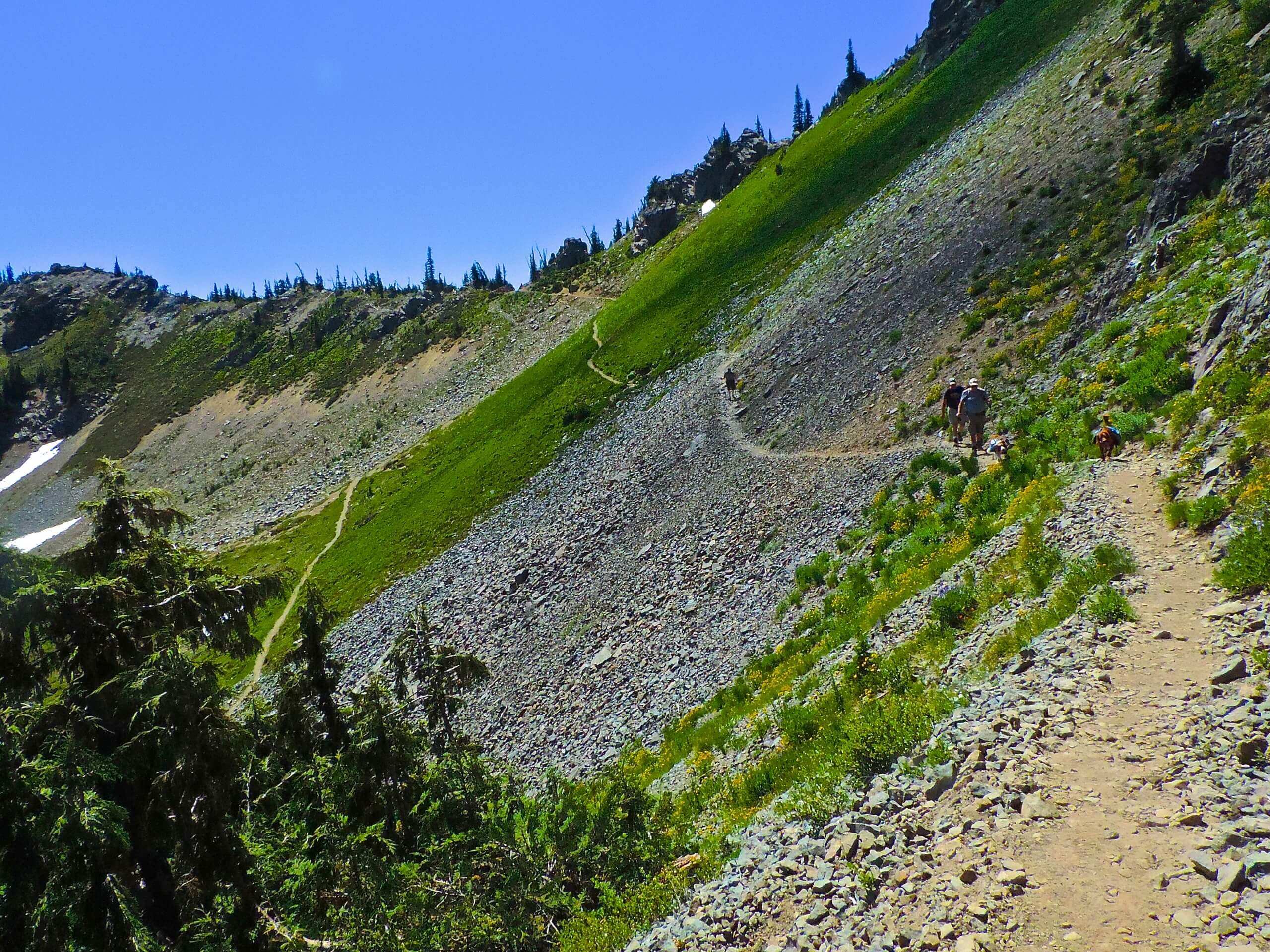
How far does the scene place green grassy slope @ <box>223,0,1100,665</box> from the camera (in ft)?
182

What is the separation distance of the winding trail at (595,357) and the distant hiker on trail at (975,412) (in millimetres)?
38541

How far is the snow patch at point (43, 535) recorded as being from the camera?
105 metres

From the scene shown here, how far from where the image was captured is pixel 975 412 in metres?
21.9

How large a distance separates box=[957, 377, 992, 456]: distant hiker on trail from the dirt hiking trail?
1310 centimetres

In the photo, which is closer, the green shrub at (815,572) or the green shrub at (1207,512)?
the green shrub at (1207,512)

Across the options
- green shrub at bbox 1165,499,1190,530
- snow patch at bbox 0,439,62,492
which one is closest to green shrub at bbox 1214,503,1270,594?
green shrub at bbox 1165,499,1190,530

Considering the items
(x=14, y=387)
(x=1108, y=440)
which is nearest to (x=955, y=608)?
(x=1108, y=440)

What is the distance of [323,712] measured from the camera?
50.2 ft

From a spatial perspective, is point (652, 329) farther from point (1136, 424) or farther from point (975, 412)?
point (1136, 424)

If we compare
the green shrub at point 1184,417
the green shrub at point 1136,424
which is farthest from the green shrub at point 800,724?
the green shrub at point 1136,424

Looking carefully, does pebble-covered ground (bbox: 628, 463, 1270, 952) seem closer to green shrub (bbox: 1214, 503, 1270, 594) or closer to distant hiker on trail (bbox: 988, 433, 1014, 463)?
green shrub (bbox: 1214, 503, 1270, 594)

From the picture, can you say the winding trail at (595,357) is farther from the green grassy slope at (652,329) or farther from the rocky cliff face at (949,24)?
the rocky cliff face at (949,24)

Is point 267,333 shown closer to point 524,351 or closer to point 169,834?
point 524,351

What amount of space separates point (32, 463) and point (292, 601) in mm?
131671
